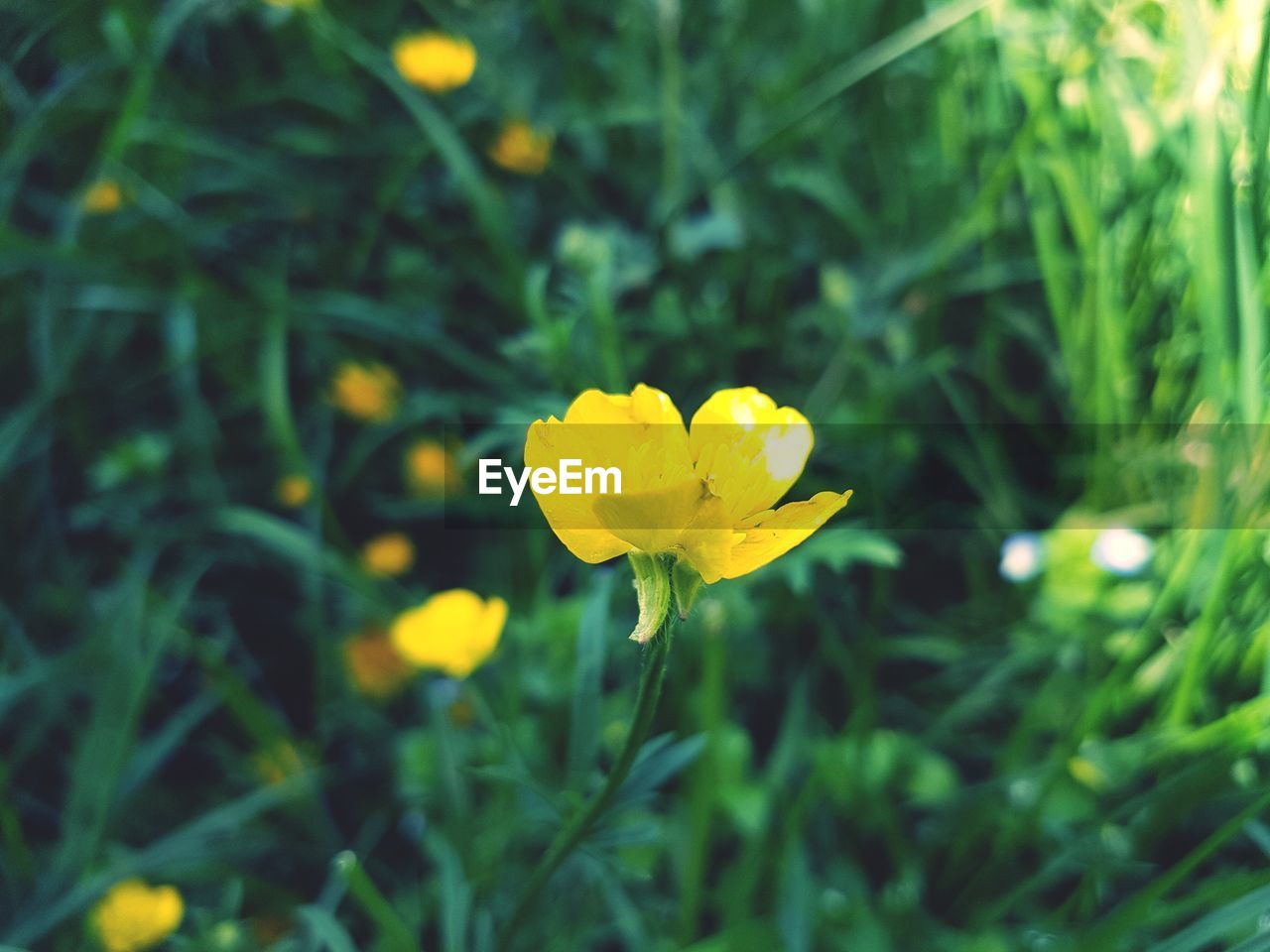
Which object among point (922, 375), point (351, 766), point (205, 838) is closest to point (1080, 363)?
point (922, 375)

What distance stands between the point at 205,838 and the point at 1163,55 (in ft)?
3.93

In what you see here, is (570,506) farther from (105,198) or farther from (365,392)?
(105,198)

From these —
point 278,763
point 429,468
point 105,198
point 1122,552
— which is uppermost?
point 105,198

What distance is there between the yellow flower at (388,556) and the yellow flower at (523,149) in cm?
50

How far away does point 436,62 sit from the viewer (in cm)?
114

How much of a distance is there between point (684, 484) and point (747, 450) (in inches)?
1.9

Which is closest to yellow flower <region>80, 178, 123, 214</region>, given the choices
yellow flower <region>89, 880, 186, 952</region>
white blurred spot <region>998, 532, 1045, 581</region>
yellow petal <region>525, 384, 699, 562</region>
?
yellow flower <region>89, 880, 186, 952</region>

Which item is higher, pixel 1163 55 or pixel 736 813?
pixel 1163 55

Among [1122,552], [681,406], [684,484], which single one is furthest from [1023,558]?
[684,484]

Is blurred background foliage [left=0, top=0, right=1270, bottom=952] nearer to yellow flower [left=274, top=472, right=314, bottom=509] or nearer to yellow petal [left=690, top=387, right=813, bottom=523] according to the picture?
yellow flower [left=274, top=472, right=314, bottom=509]

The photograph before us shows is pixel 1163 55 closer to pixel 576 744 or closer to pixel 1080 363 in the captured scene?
pixel 1080 363

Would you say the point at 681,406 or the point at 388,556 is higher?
the point at 681,406

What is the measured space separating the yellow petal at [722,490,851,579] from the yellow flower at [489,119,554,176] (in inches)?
34.8

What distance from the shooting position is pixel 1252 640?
720 mm
